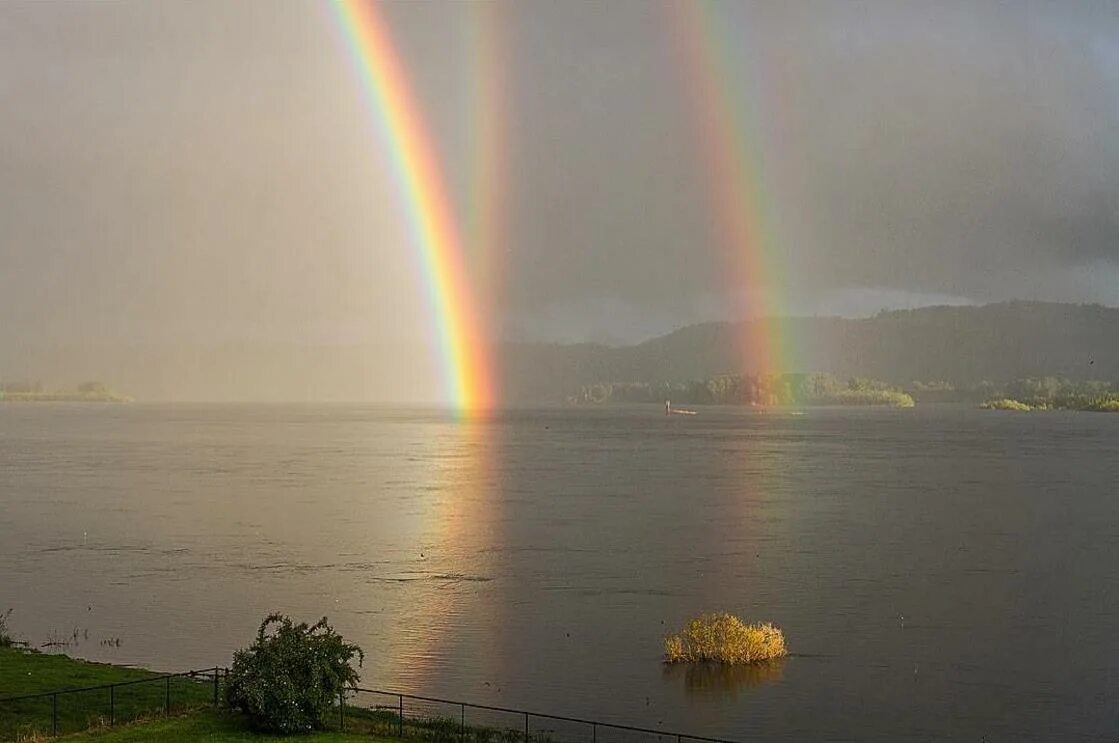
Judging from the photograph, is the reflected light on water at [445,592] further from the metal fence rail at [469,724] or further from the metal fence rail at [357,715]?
the metal fence rail at [357,715]

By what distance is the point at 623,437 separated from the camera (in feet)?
629

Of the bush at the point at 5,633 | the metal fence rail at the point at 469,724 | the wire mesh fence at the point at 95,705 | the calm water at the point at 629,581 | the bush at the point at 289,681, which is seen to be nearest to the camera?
the bush at the point at 289,681

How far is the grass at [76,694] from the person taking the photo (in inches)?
1014

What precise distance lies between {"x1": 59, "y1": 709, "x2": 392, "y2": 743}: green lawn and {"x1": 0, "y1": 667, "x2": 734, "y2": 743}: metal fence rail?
3.04ft

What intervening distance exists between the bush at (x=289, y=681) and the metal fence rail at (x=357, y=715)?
1.18 metres

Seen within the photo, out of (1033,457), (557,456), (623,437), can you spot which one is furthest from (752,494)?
(623,437)

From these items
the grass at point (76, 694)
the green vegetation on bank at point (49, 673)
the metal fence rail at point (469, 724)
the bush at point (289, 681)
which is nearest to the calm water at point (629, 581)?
the metal fence rail at point (469, 724)

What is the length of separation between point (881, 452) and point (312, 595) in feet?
366

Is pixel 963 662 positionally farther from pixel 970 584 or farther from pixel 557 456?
pixel 557 456

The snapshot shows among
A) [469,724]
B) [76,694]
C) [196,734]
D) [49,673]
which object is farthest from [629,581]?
[196,734]

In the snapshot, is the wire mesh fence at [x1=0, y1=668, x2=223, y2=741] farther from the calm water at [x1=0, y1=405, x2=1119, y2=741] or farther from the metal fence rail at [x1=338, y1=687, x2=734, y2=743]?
the calm water at [x1=0, y1=405, x2=1119, y2=741]

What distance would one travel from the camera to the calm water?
35.2m

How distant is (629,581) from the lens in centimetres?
5384

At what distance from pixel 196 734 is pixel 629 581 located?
32206 mm
